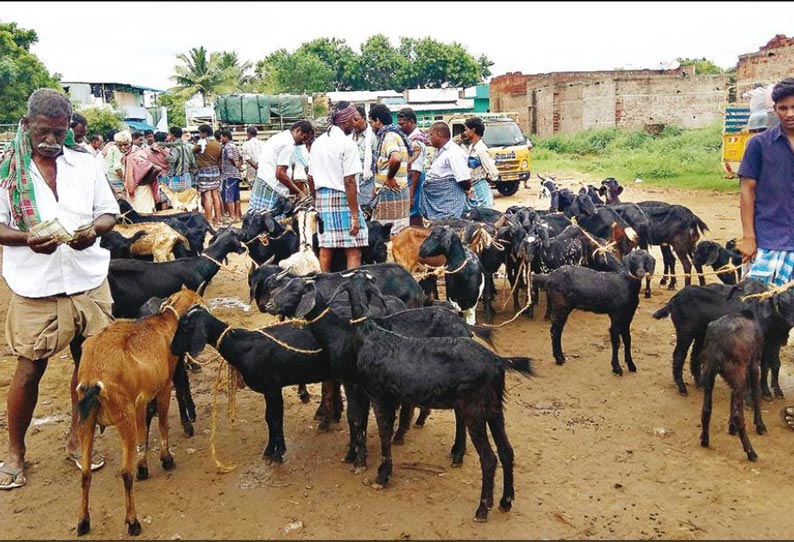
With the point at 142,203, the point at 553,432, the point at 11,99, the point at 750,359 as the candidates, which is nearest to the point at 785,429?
the point at 750,359

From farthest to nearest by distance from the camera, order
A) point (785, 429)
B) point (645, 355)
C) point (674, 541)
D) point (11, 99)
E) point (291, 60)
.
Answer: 1. point (291, 60)
2. point (11, 99)
3. point (645, 355)
4. point (785, 429)
5. point (674, 541)

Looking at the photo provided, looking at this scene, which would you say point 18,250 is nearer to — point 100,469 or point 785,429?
point 100,469

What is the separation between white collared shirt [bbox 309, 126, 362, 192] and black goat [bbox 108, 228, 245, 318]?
1384mm

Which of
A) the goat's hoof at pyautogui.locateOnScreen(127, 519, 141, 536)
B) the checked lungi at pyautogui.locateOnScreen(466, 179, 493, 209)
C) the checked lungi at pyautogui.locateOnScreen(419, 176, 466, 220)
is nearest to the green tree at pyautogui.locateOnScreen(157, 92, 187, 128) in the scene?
the checked lungi at pyautogui.locateOnScreen(466, 179, 493, 209)

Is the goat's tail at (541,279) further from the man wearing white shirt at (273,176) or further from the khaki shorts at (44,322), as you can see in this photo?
the khaki shorts at (44,322)

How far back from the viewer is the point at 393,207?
812 cm

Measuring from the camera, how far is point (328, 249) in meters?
6.84

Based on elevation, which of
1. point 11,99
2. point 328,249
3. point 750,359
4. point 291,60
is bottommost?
point 750,359

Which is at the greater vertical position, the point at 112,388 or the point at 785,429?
the point at 112,388

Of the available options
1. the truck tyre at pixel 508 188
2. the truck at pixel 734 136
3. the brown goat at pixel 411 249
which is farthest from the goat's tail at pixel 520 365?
the truck tyre at pixel 508 188

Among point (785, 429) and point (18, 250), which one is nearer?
point (18, 250)

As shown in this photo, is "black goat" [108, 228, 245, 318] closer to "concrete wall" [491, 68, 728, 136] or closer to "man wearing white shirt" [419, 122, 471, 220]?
"man wearing white shirt" [419, 122, 471, 220]

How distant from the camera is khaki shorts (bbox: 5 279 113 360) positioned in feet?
13.3

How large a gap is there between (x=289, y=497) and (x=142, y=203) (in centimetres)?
718
